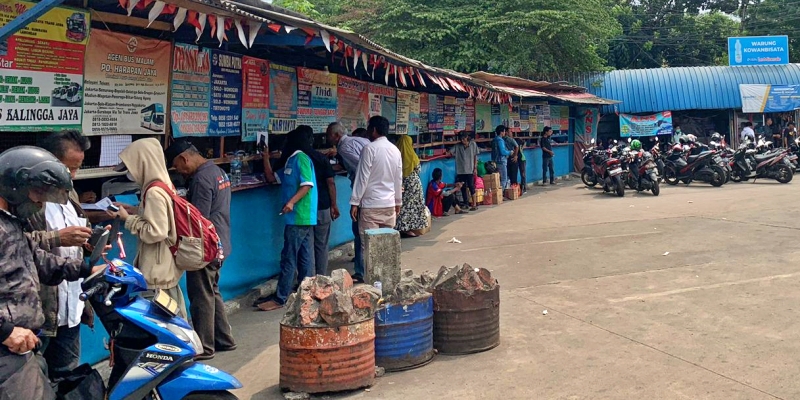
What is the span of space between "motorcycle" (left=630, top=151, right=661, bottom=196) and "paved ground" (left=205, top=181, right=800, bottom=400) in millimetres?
4071

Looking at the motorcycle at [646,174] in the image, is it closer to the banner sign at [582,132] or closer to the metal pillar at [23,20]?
the banner sign at [582,132]

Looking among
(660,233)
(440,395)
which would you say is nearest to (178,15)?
(440,395)

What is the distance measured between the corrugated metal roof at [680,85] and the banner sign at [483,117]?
32.8 feet

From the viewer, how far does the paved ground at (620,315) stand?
4.86 m

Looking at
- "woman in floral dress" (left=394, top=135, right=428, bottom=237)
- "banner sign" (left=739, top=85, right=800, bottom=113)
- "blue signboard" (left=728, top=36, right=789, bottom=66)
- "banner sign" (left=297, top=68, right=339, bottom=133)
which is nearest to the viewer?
"banner sign" (left=297, top=68, right=339, bottom=133)

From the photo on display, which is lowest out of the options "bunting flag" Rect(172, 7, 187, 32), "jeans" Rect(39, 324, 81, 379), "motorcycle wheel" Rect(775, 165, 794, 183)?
"jeans" Rect(39, 324, 81, 379)

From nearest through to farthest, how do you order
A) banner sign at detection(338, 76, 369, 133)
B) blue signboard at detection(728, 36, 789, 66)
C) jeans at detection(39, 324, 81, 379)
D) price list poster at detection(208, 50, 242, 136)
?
jeans at detection(39, 324, 81, 379)
price list poster at detection(208, 50, 242, 136)
banner sign at detection(338, 76, 369, 133)
blue signboard at detection(728, 36, 789, 66)

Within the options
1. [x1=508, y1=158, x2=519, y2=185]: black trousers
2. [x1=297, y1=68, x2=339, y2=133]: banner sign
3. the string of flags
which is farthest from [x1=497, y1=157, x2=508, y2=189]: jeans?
[x1=297, y1=68, x2=339, y2=133]: banner sign

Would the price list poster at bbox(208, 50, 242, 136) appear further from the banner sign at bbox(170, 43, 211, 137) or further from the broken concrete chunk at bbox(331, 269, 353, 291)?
the broken concrete chunk at bbox(331, 269, 353, 291)

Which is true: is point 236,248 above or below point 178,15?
below

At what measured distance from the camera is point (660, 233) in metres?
10.9

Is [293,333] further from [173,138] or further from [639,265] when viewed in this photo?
[639,265]

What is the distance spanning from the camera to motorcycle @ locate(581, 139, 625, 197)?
16625 millimetres

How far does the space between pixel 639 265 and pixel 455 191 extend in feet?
18.3
